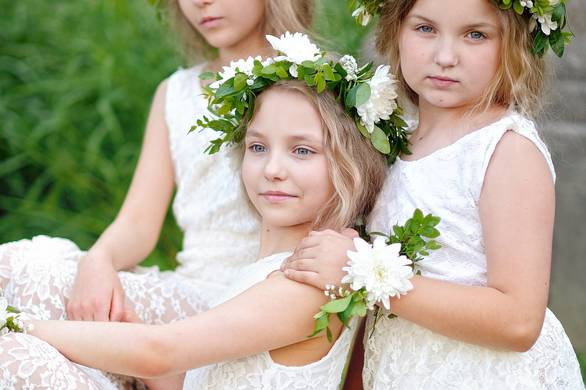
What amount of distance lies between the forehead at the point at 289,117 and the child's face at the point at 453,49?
0.98ft

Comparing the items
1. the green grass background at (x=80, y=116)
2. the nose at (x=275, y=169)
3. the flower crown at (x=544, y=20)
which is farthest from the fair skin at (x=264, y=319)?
the green grass background at (x=80, y=116)

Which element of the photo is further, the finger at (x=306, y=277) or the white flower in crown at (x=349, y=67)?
the white flower in crown at (x=349, y=67)

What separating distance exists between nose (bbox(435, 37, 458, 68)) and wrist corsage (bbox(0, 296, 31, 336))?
128 cm

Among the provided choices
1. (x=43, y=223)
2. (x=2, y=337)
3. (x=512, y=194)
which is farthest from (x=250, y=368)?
(x=43, y=223)

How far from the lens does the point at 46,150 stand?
5.11 m

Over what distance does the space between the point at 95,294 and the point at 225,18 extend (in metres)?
1.01

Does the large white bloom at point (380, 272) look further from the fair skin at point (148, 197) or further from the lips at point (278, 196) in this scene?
the fair skin at point (148, 197)

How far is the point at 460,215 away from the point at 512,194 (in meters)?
0.17

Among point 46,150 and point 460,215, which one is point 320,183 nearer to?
point 460,215

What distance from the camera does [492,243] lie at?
2424 millimetres

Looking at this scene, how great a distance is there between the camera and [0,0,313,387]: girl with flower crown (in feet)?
9.70

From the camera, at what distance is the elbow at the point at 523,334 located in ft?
7.91

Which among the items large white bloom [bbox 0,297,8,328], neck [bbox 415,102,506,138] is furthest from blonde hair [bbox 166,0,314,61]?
large white bloom [bbox 0,297,8,328]

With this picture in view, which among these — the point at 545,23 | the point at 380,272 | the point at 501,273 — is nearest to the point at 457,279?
the point at 501,273
